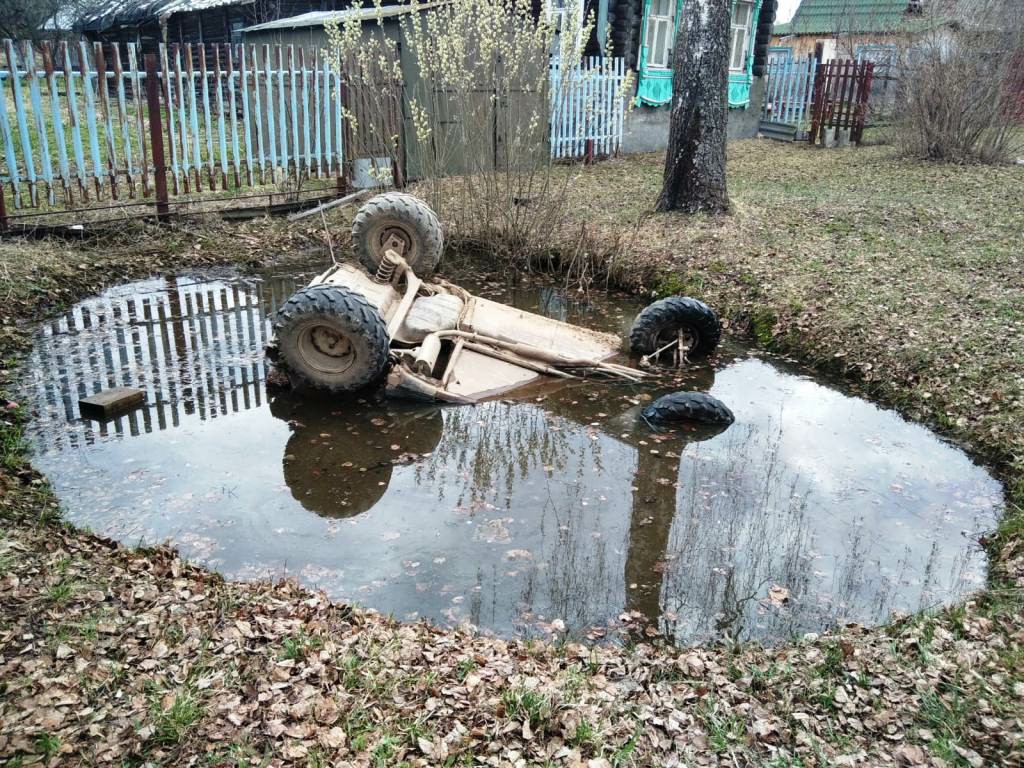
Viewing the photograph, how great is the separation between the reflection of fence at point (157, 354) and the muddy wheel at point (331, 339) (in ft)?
1.86

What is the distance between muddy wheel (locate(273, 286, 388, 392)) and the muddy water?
0.27 metres

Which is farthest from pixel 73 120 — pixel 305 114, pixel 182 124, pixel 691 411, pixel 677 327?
pixel 691 411

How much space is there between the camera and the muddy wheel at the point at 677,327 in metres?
7.64

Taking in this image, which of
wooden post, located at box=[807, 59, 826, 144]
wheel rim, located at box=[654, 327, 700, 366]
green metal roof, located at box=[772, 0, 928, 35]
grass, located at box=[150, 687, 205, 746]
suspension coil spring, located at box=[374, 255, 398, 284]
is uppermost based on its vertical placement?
green metal roof, located at box=[772, 0, 928, 35]

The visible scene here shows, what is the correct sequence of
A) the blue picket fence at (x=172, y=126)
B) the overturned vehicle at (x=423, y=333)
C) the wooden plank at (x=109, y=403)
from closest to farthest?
the wooden plank at (x=109, y=403)
the overturned vehicle at (x=423, y=333)
the blue picket fence at (x=172, y=126)

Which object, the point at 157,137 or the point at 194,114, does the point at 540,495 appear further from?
the point at 194,114

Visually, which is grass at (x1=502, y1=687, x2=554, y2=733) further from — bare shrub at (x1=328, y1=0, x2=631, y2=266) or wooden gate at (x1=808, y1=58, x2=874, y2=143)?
wooden gate at (x1=808, y1=58, x2=874, y2=143)

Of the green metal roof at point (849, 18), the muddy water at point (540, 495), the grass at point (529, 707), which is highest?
the green metal roof at point (849, 18)

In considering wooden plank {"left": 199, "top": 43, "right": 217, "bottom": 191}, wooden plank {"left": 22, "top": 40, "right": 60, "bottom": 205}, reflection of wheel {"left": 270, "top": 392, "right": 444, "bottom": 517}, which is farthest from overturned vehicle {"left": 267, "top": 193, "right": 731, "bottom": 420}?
wooden plank {"left": 22, "top": 40, "right": 60, "bottom": 205}

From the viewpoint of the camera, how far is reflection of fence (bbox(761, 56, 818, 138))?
2314 centimetres

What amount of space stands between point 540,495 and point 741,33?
1980 cm

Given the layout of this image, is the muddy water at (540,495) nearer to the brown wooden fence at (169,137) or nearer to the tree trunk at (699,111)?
the brown wooden fence at (169,137)

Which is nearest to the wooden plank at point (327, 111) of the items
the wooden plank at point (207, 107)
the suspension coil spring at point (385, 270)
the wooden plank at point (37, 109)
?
the wooden plank at point (207, 107)

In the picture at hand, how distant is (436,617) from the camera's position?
13.8 ft
